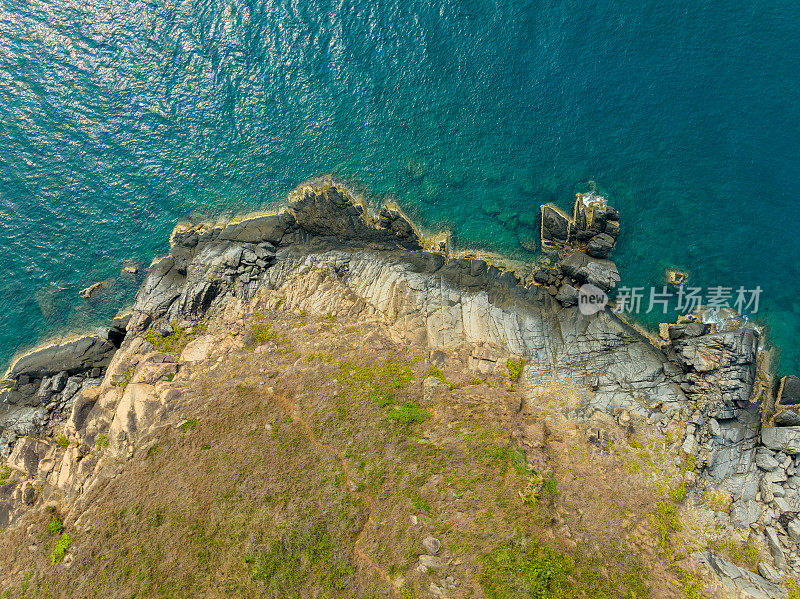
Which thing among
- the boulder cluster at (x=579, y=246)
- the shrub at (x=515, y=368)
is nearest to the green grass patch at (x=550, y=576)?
the shrub at (x=515, y=368)

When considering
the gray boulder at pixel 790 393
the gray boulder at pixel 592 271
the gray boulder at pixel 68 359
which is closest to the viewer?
the gray boulder at pixel 790 393

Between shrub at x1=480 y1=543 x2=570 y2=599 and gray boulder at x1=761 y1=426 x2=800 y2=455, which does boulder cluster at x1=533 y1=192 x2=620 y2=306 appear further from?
shrub at x1=480 y1=543 x2=570 y2=599

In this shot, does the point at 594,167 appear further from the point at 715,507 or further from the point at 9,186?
the point at 9,186

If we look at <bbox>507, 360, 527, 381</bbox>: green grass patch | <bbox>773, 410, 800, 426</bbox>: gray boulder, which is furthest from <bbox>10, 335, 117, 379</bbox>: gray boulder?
<bbox>773, 410, 800, 426</bbox>: gray boulder

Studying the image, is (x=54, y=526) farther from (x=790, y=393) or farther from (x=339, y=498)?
(x=790, y=393)

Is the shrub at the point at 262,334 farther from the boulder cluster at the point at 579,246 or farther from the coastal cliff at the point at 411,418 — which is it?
the boulder cluster at the point at 579,246

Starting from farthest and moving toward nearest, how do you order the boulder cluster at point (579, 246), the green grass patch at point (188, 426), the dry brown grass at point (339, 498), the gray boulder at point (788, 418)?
1. the boulder cluster at point (579, 246)
2. the gray boulder at point (788, 418)
3. the green grass patch at point (188, 426)
4. the dry brown grass at point (339, 498)
